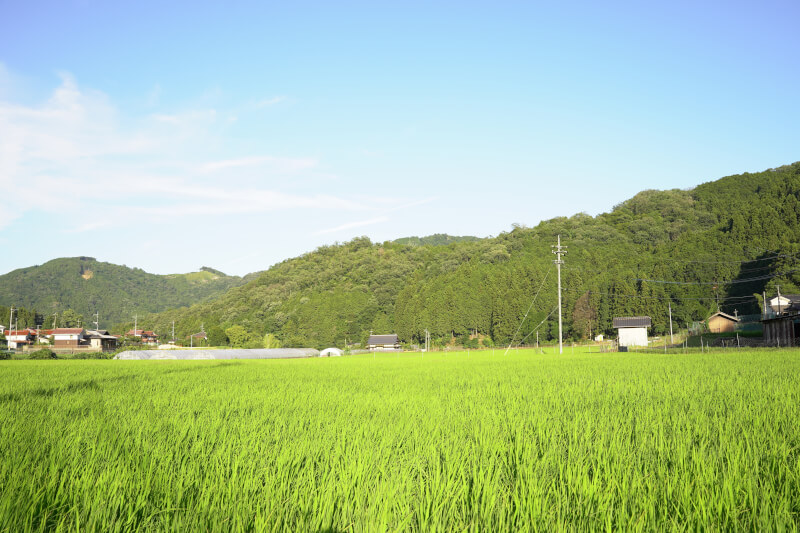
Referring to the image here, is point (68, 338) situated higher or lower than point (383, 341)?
higher

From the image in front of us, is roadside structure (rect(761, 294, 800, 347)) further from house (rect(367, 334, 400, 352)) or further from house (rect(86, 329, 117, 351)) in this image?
house (rect(86, 329, 117, 351))

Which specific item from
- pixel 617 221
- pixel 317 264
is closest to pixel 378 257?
pixel 317 264

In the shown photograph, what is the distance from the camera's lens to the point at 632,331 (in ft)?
151

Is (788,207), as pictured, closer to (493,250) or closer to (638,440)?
(493,250)

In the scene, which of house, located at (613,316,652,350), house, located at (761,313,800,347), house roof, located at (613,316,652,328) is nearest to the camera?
house, located at (761,313,800,347)

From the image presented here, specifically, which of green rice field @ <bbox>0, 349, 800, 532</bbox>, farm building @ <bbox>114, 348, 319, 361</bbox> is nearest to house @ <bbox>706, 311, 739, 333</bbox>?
farm building @ <bbox>114, 348, 319, 361</bbox>

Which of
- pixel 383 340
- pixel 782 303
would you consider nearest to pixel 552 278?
pixel 383 340

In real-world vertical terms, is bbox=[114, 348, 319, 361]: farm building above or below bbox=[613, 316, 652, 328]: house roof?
below

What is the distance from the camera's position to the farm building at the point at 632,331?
1777 inches

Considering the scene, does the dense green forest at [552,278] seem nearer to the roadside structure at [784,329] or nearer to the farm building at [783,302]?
the farm building at [783,302]

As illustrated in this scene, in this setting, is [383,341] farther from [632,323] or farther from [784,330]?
[784,330]

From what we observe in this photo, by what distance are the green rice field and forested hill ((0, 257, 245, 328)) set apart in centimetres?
13888

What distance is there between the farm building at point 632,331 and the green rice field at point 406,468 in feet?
137

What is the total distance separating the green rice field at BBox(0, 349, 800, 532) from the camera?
8.07ft
